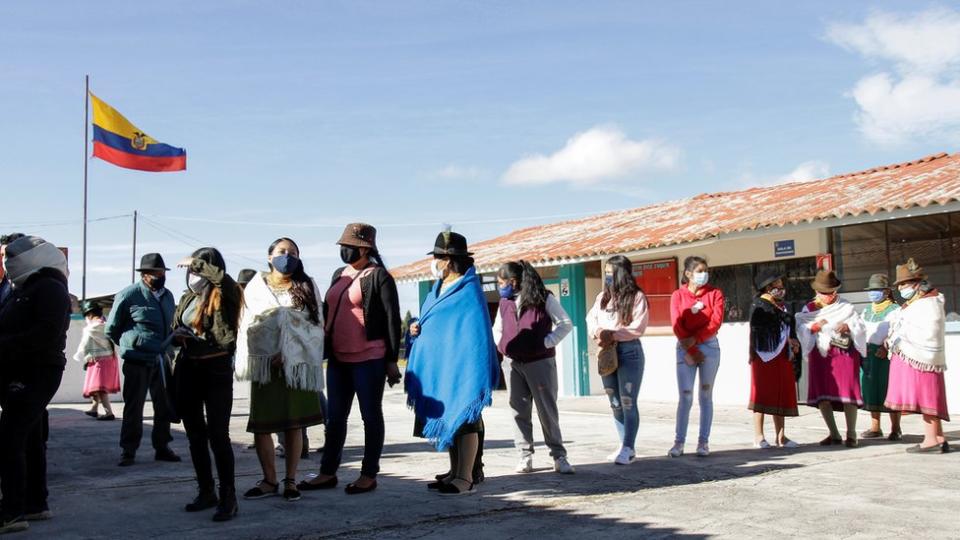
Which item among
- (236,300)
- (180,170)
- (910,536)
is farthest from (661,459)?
(180,170)

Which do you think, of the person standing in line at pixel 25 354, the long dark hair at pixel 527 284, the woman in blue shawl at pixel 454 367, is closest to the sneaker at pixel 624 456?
the long dark hair at pixel 527 284

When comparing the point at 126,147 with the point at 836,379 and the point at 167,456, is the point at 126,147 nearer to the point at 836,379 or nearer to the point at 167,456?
the point at 167,456

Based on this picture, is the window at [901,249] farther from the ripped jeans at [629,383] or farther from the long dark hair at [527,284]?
the long dark hair at [527,284]

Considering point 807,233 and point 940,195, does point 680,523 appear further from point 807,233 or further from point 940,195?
point 807,233

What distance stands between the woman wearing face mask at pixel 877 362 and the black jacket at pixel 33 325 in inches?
298

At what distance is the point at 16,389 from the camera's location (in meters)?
5.66

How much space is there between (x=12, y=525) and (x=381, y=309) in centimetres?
258

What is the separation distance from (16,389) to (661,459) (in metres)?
5.12

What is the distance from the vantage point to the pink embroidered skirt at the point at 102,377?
45.2ft

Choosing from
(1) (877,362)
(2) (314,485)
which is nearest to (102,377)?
(2) (314,485)

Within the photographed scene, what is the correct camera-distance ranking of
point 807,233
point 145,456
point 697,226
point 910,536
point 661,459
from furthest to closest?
point 697,226, point 807,233, point 145,456, point 661,459, point 910,536

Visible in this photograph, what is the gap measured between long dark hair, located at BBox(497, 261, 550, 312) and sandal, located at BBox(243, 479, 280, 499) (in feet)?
7.59

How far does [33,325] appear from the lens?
569 centimetres

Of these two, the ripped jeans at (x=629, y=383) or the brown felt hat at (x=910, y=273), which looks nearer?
the ripped jeans at (x=629, y=383)
